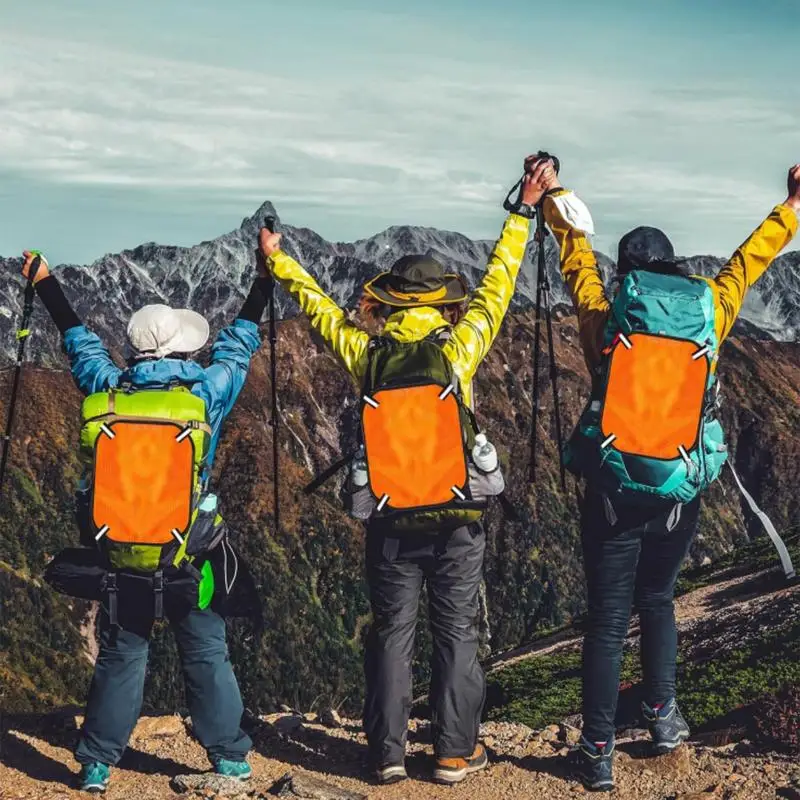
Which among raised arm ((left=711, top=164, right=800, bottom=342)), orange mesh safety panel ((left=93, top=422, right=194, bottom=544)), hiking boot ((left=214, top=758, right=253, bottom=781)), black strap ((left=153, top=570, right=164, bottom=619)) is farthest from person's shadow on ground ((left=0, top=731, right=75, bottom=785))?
raised arm ((left=711, top=164, right=800, bottom=342))

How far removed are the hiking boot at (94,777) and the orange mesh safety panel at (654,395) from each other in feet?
18.5

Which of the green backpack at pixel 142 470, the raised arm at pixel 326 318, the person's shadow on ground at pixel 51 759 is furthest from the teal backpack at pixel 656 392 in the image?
the person's shadow on ground at pixel 51 759

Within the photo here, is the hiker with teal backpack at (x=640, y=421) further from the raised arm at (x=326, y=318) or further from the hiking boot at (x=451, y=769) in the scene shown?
the raised arm at (x=326, y=318)

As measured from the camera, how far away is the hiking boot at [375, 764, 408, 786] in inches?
406

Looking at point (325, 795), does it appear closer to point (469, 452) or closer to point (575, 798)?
point (575, 798)

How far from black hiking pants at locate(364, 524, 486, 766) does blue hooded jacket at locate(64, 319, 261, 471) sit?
6.09 feet

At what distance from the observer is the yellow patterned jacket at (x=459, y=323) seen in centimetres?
995

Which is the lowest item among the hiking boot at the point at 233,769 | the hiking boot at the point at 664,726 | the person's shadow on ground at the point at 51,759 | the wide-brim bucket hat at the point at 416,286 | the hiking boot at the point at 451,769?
the person's shadow on ground at the point at 51,759

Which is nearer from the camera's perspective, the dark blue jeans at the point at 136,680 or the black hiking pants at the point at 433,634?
the black hiking pants at the point at 433,634

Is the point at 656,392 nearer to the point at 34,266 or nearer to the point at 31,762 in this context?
the point at 34,266

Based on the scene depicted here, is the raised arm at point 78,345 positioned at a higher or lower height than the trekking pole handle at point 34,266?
lower

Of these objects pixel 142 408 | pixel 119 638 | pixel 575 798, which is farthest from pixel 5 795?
pixel 575 798

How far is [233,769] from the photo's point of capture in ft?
34.5

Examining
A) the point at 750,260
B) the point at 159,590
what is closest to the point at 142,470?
the point at 159,590
